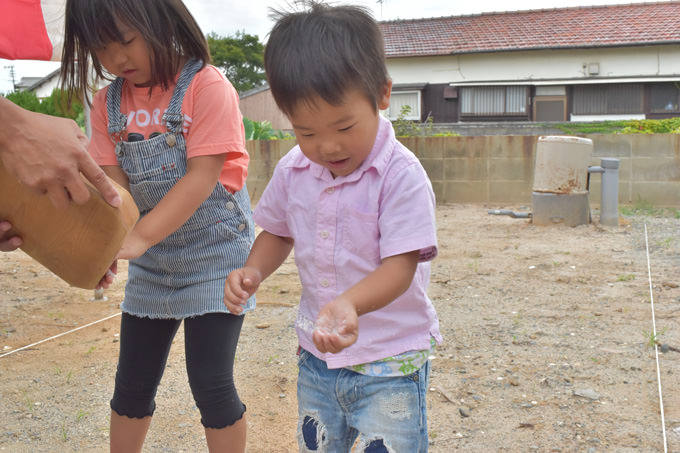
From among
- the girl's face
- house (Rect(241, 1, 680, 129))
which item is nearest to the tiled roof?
house (Rect(241, 1, 680, 129))

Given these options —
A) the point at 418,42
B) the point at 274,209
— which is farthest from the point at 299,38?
the point at 418,42

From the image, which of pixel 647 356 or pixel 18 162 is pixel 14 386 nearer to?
pixel 18 162

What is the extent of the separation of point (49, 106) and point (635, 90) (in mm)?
14516

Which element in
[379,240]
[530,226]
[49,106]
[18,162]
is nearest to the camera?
[18,162]

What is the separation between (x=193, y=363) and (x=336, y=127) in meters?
0.76

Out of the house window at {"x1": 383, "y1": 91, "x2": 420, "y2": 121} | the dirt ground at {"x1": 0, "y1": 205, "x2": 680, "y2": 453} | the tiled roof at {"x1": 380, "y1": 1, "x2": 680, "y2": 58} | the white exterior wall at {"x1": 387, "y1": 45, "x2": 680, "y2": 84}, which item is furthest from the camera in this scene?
the house window at {"x1": 383, "y1": 91, "x2": 420, "y2": 121}

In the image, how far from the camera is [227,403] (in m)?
1.72

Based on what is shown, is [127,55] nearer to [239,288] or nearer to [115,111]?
[115,111]

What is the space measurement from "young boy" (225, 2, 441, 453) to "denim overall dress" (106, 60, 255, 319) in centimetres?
25

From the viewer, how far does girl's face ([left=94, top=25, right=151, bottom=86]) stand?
1561mm

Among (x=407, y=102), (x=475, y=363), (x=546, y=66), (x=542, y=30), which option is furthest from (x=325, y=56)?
(x=542, y=30)

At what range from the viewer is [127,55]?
158 centimetres

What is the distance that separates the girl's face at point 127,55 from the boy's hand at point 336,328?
792 millimetres

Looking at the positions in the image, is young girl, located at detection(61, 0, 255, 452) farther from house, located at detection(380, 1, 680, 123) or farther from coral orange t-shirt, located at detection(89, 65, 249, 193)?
house, located at detection(380, 1, 680, 123)
